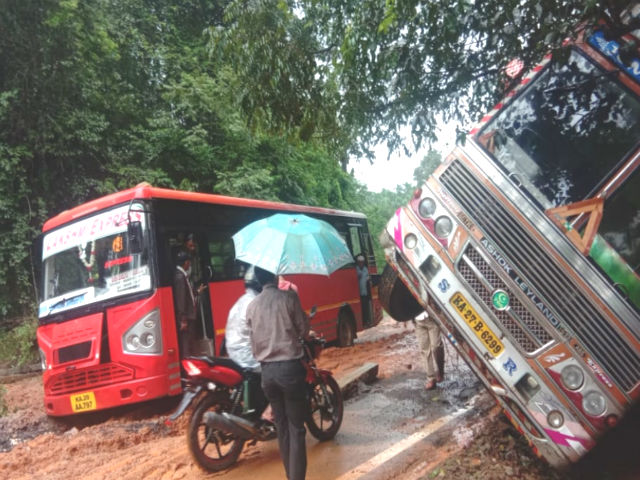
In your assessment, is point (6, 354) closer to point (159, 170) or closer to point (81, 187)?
point (81, 187)

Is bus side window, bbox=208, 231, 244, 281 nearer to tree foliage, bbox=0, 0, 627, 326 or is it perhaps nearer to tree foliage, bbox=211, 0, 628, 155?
tree foliage, bbox=0, 0, 627, 326

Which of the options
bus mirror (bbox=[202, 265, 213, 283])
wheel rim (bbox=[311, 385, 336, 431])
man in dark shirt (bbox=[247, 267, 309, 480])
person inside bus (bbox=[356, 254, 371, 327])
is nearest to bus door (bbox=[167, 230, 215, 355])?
bus mirror (bbox=[202, 265, 213, 283])

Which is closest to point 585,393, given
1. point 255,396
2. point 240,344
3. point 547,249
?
point 547,249

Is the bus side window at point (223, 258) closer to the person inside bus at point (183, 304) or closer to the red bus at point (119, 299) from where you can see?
the red bus at point (119, 299)

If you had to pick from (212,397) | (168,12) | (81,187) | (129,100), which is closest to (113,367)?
(212,397)

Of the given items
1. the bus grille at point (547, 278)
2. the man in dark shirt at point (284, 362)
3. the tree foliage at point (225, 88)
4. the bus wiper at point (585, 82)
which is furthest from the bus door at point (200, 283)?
the bus wiper at point (585, 82)

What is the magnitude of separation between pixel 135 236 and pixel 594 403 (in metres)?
4.84

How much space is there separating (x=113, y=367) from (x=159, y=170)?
747 cm

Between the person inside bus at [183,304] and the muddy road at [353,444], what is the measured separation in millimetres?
920

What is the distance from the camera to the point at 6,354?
10406mm

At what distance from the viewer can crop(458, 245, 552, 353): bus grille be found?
3934mm

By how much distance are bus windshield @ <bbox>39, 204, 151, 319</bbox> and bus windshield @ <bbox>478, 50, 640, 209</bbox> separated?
411 centimetres

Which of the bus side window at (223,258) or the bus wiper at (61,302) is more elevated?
the bus side window at (223,258)

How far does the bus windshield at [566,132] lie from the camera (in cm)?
425
